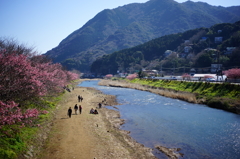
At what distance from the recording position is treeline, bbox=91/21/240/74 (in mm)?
101125

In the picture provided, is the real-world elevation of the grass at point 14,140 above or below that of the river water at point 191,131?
above

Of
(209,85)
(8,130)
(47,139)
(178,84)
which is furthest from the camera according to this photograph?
(178,84)

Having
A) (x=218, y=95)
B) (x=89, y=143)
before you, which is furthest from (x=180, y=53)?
(x=89, y=143)

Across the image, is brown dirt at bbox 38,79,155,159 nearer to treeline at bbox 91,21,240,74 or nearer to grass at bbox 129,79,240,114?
grass at bbox 129,79,240,114

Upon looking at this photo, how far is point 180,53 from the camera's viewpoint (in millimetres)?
145250

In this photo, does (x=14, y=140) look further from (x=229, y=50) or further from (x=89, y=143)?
(x=229, y=50)

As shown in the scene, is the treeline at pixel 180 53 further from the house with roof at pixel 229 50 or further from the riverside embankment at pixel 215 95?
the riverside embankment at pixel 215 95

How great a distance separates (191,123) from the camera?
2311 centimetres

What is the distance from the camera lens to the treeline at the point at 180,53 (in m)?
101

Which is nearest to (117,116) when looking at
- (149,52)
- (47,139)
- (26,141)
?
(47,139)

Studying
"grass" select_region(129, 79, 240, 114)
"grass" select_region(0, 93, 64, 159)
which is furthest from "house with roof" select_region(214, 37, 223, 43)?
"grass" select_region(0, 93, 64, 159)

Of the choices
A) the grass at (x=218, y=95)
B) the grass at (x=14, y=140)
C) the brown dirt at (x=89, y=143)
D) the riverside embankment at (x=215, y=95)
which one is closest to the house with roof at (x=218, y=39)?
the riverside embankment at (x=215, y=95)

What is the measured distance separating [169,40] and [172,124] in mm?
163711

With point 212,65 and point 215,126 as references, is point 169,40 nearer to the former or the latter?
point 212,65
